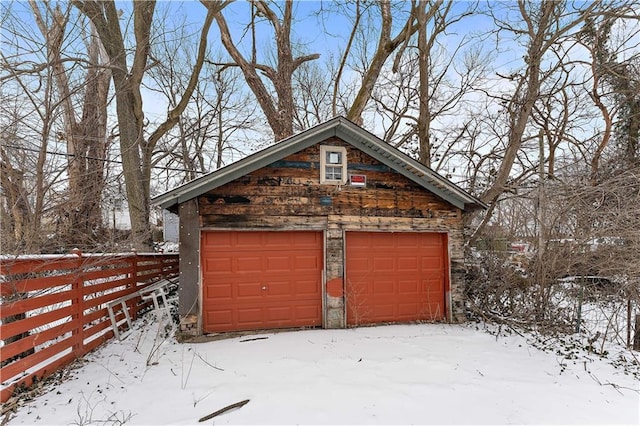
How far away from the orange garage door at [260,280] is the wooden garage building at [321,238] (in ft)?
0.07

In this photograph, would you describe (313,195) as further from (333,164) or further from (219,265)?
(219,265)

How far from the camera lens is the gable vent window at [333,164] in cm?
746

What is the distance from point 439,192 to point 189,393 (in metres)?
6.13

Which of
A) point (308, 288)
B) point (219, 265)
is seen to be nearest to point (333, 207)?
point (308, 288)

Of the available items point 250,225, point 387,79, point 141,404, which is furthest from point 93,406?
point 387,79

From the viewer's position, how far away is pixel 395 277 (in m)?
7.95

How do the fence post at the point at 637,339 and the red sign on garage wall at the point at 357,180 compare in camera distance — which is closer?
the fence post at the point at 637,339

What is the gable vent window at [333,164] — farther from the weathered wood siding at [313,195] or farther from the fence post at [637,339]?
the fence post at [637,339]

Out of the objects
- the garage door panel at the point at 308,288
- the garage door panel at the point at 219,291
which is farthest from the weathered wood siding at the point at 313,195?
the garage door panel at the point at 308,288

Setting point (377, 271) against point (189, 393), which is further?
point (377, 271)

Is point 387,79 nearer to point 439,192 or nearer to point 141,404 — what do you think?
point 439,192

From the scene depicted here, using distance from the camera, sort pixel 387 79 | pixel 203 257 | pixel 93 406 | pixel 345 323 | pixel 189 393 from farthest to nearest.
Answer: pixel 387 79
pixel 345 323
pixel 203 257
pixel 189 393
pixel 93 406

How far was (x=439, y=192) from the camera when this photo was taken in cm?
788

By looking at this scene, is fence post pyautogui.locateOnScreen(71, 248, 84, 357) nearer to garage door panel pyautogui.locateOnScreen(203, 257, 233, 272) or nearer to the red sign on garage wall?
garage door panel pyautogui.locateOnScreen(203, 257, 233, 272)
